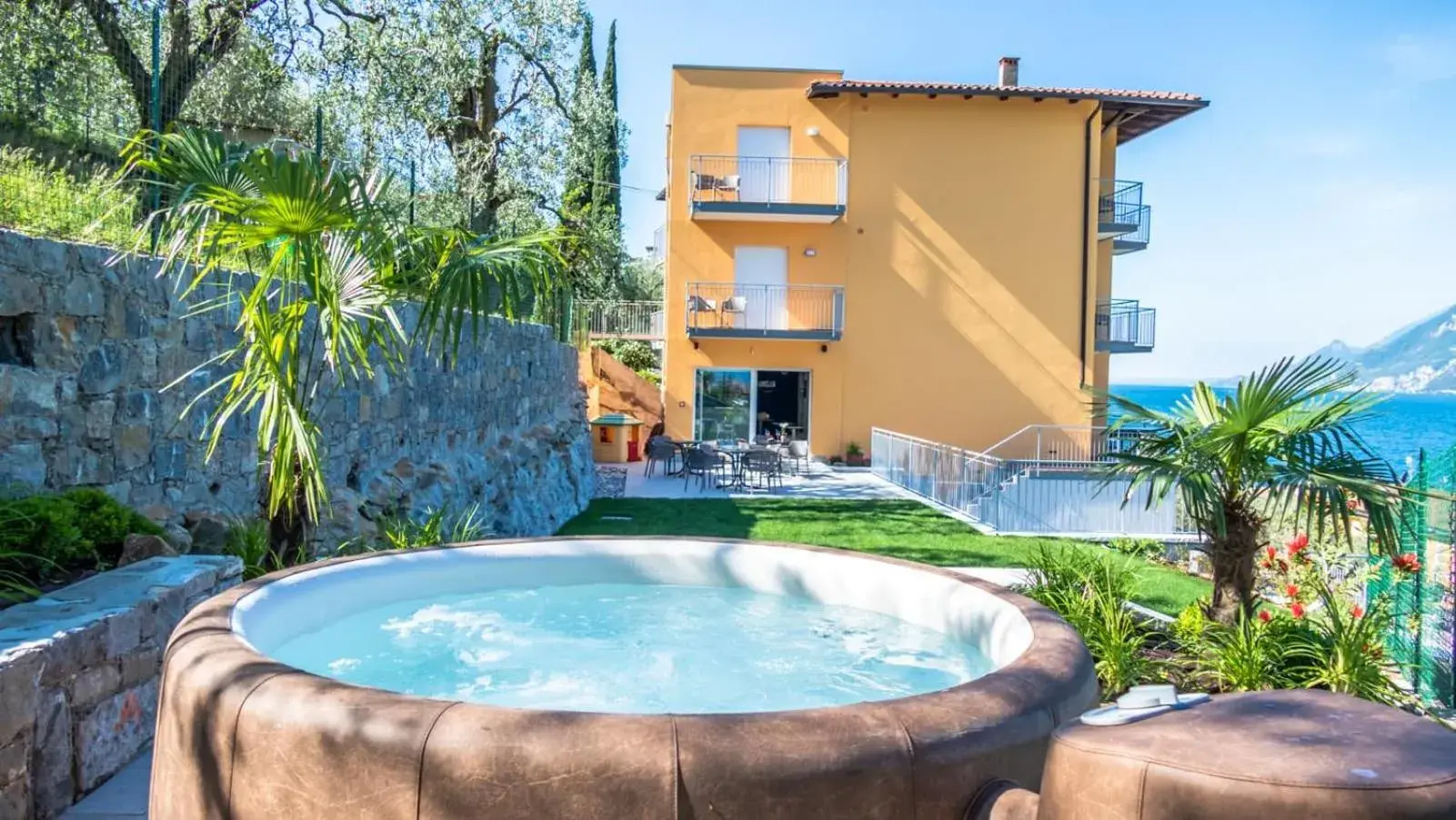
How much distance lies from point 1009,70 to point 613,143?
957 cm

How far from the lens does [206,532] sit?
506 centimetres

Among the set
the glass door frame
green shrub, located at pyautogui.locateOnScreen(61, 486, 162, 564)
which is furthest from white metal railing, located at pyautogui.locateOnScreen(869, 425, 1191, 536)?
→ green shrub, located at pyautogui.locateOnScreen(61, 486, 162, 564)

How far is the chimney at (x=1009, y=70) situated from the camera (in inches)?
840

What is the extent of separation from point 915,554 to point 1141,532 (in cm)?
438

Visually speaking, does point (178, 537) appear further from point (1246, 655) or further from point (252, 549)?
point (1246, 655)

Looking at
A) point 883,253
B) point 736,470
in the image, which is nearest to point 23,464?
point 736,470

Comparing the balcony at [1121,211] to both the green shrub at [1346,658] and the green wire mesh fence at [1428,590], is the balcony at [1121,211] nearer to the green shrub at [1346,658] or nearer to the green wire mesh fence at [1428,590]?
the green wire mesh fence at [1428,590]

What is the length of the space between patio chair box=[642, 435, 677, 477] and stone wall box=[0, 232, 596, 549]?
7.16 metres

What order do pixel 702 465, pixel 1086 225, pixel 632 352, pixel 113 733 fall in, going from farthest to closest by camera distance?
pixel 632 352, pixel 1086 225, pixel 702 465, pixel 113 733

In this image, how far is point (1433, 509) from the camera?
577 centimetres

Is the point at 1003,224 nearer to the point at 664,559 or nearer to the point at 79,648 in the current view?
the point at 664,559

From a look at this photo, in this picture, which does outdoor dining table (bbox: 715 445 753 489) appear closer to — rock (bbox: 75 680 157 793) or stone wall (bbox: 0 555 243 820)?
stone wall (bbox: 0 555 243 820)

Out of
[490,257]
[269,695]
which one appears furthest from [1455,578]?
[269,695]

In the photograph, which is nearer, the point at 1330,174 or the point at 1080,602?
the point at 1080,602
